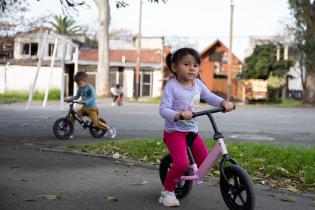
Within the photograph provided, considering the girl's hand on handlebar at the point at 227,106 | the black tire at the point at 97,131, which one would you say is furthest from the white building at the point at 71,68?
the girl's hand on handlebar at the point at 227,106

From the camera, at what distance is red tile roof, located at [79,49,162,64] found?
52156mm

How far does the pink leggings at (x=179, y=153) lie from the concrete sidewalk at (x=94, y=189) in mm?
354

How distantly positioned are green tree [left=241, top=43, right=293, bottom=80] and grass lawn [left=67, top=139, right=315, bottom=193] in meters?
37.8

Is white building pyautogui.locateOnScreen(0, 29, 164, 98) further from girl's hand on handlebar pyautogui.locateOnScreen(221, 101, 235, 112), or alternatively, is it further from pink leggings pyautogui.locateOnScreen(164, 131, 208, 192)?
girl's hand on handlebar pyautogui.locateOnScreen(221, 101, 235, 112)

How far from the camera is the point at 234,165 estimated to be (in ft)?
16.3

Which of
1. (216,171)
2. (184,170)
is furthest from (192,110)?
(216,171)

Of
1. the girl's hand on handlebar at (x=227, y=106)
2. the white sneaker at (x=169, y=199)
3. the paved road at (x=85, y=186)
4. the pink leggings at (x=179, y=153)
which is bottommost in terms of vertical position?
the paved road at (x=85, y=186)

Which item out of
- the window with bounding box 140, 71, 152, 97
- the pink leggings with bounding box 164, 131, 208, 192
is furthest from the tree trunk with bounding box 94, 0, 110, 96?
the pink leggings with bounding box 164, 131, 208, 192

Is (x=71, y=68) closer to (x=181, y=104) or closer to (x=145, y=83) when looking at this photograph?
(x=145, y=83)

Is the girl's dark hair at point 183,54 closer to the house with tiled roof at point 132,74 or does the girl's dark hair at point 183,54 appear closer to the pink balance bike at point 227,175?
the pink balance bike at point 227,175

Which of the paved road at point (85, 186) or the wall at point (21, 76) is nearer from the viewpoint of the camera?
the paved road at point (85, 186)

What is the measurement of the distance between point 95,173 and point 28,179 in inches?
39.6

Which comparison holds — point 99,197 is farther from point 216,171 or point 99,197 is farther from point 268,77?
point 268,77

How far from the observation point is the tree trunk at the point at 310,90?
38844mm
